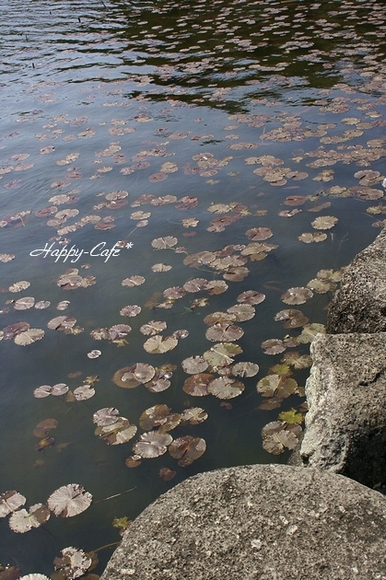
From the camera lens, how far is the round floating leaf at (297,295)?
12.8 ft

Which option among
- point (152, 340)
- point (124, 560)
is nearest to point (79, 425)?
point (152, 340)

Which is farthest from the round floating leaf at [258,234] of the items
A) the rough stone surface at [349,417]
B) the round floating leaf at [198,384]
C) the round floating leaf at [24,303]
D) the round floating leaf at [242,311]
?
the rough stone surface at [349,417]

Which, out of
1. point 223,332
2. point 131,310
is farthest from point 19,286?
point 223,332

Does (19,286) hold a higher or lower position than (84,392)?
higher

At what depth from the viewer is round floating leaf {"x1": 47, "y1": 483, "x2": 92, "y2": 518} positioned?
2.78 metres

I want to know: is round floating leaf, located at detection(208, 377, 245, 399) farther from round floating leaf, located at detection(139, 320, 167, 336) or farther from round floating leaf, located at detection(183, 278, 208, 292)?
round floating leaf, located at detection(183, 278, 208, 292)

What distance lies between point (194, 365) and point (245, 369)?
0.32 metres

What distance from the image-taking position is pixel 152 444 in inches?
120

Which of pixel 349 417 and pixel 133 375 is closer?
pixel 349 417

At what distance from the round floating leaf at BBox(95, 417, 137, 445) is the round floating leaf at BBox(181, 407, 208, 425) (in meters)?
0.29

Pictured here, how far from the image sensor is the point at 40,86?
9117 millimetres

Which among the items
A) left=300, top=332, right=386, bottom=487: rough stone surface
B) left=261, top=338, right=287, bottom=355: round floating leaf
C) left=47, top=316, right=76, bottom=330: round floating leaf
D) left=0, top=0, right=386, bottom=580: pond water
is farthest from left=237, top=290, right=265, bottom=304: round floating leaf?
left=300, top=332, right=386, bottom=487: rough stone surface

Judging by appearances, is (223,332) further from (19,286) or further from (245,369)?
(19,286)

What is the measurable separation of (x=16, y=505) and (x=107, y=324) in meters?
1.42
